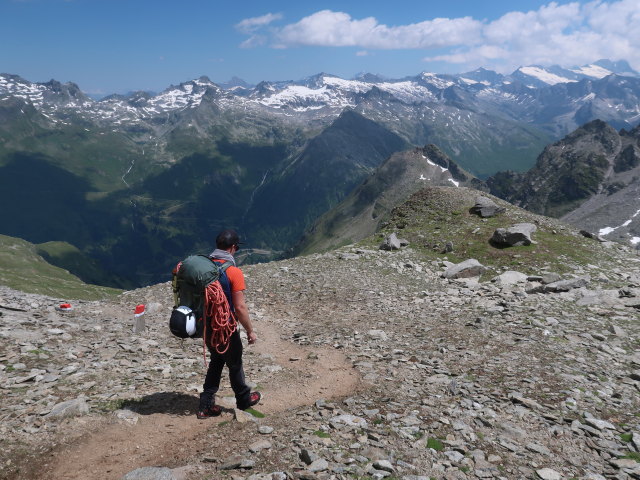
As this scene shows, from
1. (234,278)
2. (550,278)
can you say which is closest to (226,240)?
(234,278)

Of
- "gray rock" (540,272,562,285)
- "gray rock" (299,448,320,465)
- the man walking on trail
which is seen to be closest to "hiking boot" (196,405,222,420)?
the man walking on trail

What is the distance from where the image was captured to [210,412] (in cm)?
1005

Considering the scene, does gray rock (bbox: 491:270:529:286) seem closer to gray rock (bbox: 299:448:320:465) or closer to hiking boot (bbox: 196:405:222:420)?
hiking boot (bbox: 196:405:222:420)

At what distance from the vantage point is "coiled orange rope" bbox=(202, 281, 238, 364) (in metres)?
9.73

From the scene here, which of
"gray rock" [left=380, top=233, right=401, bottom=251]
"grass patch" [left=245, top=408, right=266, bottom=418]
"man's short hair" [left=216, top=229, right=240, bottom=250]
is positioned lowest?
"grass patch" [left=245, top=408, right=266, bottom=418]

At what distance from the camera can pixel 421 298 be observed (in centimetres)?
2159

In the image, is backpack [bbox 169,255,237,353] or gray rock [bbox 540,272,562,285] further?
gray rock [bbox 540,272,562,285]

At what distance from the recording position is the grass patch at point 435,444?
8.20 meters

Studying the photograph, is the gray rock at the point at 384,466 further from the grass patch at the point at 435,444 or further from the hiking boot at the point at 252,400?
the hiking boot at the point at 252,400

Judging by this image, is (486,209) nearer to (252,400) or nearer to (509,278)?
(509,278)

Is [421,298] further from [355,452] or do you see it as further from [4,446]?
[4,446]

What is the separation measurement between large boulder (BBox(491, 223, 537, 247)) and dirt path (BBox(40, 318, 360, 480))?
1912cm

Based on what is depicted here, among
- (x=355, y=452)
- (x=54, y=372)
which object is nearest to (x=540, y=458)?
(x=355, y=452)

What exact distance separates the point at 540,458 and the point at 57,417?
10.4 meters
